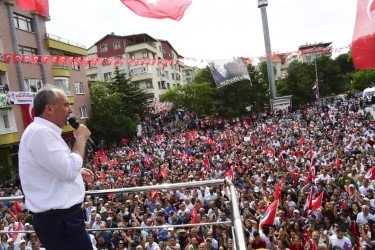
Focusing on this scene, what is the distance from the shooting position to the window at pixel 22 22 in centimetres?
2625

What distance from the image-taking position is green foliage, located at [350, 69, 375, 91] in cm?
5806

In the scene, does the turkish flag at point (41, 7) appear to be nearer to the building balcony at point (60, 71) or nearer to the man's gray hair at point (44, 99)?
the man's gray hair at point (44, 99)

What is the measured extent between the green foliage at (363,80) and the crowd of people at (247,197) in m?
36.9

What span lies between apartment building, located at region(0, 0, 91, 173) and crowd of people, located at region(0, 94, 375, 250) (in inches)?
213

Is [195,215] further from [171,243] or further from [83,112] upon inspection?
[83,112]

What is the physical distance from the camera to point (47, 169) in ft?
6.90

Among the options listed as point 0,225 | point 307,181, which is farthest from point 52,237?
point 307,181

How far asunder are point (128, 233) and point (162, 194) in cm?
489

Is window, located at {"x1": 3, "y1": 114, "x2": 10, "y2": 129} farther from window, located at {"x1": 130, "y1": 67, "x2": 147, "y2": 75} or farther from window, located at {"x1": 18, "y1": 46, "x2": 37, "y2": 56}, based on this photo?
window, located at {"x1": 130, "y1": 67, "x2": 147, "y2": 75}

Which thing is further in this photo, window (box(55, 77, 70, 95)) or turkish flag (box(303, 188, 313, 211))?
window (box(55, 77, 70, 95))

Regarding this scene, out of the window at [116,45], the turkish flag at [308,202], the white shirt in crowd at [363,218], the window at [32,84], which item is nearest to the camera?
the white shirt in crowd at [363,218]

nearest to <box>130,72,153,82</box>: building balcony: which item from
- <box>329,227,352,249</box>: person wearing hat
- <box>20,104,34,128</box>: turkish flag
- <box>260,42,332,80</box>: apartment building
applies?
<box>260,42,332,80</box>: apartment building

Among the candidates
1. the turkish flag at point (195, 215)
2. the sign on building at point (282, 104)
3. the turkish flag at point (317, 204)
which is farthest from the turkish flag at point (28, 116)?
the sign on building at point (282, 104)

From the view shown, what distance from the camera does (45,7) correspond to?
20.5ft
